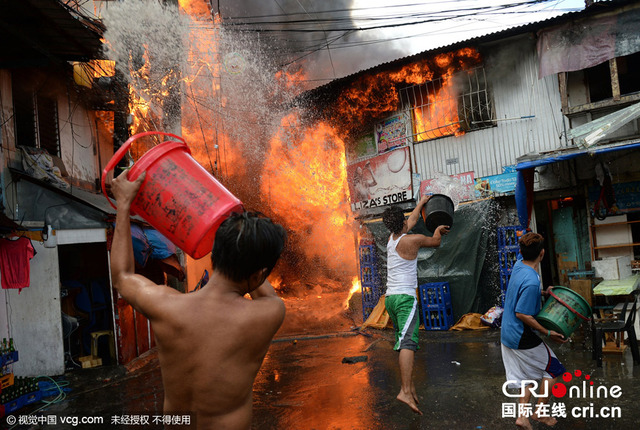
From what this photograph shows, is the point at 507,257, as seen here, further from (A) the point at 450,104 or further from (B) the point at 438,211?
(B) the point at 438,211

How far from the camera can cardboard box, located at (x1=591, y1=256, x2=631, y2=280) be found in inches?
326

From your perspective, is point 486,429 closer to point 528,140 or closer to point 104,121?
point 528,140

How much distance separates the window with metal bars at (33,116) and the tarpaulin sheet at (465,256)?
333 inches

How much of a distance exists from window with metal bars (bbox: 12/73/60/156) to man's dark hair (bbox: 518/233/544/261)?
9.10 m

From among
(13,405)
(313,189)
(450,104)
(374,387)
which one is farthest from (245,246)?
(313,189)

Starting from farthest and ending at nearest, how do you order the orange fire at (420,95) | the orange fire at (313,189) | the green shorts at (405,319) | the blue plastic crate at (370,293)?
the orange fire at (313,189)
the blue plastic crate at (370,293)
the orange fire at (420,95)
the green shorts at (405,319)

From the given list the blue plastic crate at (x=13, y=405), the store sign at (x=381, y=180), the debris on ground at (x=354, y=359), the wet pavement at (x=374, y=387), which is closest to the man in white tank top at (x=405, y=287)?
the wet pavement at (x=374, y=387)

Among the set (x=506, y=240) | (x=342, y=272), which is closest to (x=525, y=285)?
(x=506, y=240)

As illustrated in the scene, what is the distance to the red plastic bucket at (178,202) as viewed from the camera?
2.28 meters

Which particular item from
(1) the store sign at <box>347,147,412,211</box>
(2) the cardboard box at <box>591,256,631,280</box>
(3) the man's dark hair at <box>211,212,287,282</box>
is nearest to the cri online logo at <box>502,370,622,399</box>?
(2) the cardboard box at <box>591,256,631,280</box>

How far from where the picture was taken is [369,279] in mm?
11281

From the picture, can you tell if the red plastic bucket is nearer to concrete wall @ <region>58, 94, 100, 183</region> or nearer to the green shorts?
the green shorts

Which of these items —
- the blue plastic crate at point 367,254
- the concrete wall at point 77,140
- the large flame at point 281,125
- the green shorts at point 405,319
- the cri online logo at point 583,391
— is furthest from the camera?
the large flame at point 281,125

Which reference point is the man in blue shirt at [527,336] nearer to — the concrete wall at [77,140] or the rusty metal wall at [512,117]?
the rusty metal wall at [512,117]
